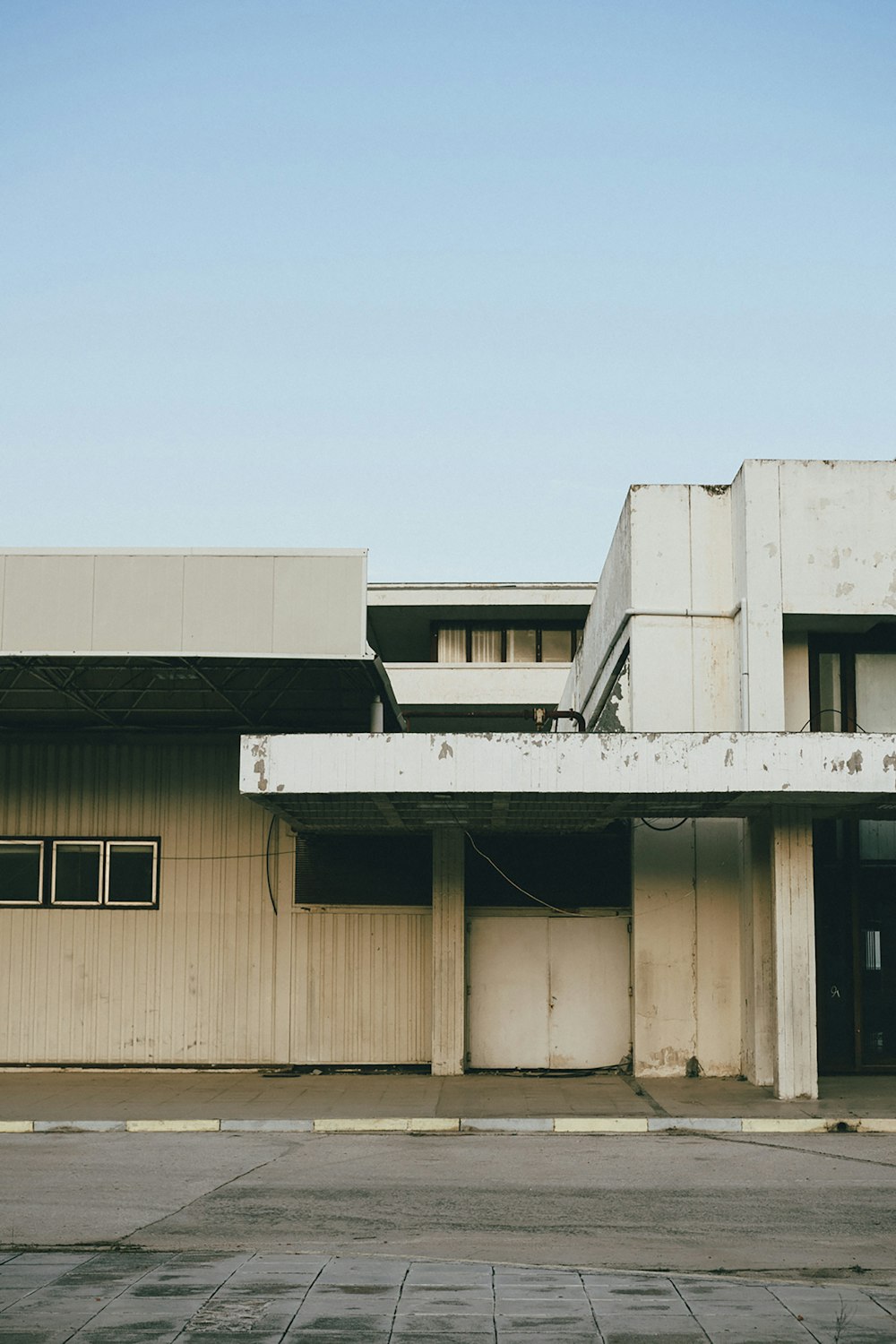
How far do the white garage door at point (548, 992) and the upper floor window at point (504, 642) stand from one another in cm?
2135

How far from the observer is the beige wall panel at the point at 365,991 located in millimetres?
17938

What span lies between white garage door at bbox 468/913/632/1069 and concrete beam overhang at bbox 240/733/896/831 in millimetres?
4214

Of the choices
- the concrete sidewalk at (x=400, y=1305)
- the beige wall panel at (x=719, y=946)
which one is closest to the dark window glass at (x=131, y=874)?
the beige wall panel at (x=719, y=946)

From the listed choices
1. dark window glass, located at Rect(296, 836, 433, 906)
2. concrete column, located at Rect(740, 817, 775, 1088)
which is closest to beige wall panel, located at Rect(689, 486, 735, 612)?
concrete column, located at Rect(740, 817, 775, 1088)

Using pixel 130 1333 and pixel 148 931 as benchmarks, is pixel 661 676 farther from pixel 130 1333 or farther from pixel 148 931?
pixel 130 1333

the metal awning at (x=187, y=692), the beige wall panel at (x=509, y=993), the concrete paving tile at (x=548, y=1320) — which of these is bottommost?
the concrete paving tile at (x=548, y=1320)

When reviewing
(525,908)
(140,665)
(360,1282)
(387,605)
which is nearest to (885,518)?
(525,908)

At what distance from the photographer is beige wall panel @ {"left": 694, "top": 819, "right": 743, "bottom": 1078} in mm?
16344

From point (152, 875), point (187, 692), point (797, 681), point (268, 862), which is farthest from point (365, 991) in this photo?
point (797, 681)

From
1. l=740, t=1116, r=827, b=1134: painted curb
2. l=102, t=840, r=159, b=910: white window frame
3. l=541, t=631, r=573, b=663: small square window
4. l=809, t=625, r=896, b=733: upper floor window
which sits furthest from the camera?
l=541, t=631, r=573, b=663: small square window

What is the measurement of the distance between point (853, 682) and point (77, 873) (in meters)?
10.5

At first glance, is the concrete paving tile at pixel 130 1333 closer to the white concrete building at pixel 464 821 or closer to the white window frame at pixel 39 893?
the white concrete building at pixel 464 821

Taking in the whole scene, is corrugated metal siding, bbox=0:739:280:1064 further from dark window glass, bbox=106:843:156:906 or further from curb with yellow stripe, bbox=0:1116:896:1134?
curb with yellow stripe, bbox=0:1116:896:1134

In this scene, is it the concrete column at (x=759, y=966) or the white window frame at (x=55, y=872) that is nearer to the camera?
the concrete column at (x=759, y=966)
